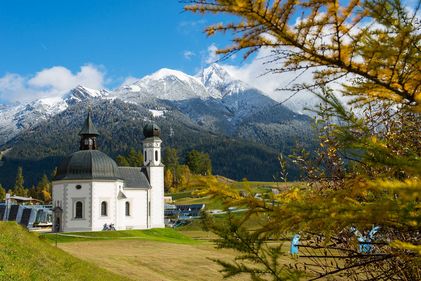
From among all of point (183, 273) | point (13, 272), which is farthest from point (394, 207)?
point (183, 273)

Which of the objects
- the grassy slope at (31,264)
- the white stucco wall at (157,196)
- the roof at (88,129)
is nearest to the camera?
the grassy slope at (31,264)

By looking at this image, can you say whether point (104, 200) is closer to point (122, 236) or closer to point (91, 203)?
point (91, 203)

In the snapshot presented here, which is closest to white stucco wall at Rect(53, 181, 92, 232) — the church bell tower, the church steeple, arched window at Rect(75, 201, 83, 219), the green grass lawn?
arched window at Rect(75, 201, 83, 219)

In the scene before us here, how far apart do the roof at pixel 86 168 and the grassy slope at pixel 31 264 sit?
33.0 metres

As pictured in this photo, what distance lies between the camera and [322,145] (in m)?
8.15

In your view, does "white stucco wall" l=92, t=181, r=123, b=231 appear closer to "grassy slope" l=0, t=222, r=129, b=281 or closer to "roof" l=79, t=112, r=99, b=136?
"roof" l=79, t=112, r=99, b=136

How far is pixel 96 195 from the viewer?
183 feet

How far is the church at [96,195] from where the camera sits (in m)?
55.2

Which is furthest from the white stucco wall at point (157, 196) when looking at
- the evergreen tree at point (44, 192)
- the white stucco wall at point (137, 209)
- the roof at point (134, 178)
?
the evergreen tree at point (44, 192)

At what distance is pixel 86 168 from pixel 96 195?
3310 mm

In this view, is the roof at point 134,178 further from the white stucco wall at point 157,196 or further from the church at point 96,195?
the white stucco wall at point 157,196

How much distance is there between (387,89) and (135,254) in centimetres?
3095

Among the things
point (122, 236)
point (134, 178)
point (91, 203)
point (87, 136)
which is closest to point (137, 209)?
point (134, 178)

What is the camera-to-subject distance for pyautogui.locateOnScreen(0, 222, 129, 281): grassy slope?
1355cm
